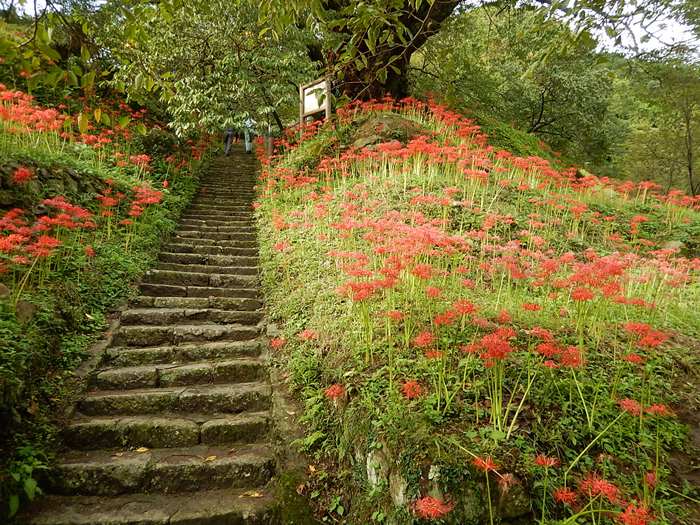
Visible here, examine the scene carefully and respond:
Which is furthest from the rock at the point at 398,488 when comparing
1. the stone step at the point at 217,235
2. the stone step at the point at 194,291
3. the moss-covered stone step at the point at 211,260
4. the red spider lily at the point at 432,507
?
the stone step at the point at 217,235

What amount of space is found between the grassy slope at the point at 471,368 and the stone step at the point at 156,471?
1.80ft

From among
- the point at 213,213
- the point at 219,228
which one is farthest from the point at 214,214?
the point at 219,228

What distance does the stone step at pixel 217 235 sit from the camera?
7887mm

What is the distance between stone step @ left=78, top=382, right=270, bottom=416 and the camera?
3.77 metres

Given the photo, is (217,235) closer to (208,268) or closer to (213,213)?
(213,213)

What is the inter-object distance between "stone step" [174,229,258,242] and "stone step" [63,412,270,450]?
15.4 ft

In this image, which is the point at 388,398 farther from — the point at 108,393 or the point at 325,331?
the point at 108,393

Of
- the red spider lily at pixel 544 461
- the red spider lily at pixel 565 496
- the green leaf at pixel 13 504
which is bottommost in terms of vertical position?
the green leaf at pixel 13 504

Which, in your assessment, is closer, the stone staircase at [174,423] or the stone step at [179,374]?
the stone staircase at [174,423]

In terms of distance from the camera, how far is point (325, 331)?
4137 millimetres

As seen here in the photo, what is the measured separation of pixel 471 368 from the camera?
3037mm

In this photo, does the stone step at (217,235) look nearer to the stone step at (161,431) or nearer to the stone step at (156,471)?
the stone step at (161,431)

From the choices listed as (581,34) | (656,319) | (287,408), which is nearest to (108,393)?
(287,408)

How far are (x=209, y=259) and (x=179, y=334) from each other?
2383 millimetres
